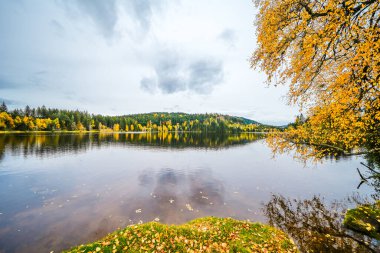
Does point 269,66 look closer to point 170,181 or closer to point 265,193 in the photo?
point 265,193

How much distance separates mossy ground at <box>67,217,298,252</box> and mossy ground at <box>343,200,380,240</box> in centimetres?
550

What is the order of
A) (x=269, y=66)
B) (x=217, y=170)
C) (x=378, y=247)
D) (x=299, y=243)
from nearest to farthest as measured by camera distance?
(x=269, y=66)
(x=378, y=247)
(x=299, y=243)
(x=217, y=170)

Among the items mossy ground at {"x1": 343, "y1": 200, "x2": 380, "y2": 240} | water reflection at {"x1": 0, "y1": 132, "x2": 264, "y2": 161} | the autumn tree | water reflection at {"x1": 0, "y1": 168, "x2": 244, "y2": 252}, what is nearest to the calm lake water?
water reflection at {"x1": 0, "y1": 168, "x2": 244, "y2": 252}

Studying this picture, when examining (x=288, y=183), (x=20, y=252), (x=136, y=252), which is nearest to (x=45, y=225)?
(x=20, y=252)

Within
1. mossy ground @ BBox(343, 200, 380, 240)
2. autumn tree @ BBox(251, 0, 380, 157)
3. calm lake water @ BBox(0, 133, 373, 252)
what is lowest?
calm lake water @ BBox(0, 133, 373, 252)

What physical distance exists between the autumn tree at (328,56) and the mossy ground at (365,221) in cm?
597

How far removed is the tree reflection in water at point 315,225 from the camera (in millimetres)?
8921

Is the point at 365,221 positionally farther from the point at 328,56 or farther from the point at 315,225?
the point at 328,56

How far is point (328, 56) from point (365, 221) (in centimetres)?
1083

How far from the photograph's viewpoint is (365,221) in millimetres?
10375

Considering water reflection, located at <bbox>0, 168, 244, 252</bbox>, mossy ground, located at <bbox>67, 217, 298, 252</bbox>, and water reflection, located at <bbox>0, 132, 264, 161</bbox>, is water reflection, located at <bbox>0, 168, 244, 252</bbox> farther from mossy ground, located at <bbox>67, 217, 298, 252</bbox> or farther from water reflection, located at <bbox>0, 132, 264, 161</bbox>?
water reflection, located at <bbox>0, 132, 264, 161</bbox>

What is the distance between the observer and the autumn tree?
529 centimetres

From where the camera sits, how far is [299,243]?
364 inches

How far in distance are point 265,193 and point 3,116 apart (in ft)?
516
